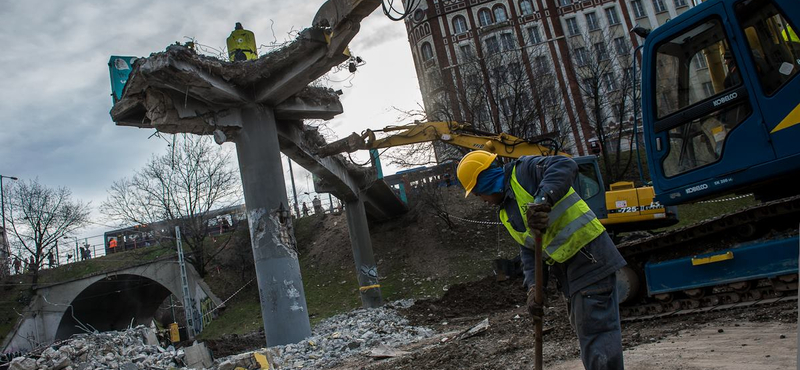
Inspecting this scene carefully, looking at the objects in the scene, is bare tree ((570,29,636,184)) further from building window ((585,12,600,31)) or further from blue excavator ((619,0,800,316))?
blue excavator ((619,0,800,316))

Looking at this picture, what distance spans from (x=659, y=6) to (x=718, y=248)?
3965 centimetres

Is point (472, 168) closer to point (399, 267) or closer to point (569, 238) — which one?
point (569, 238)

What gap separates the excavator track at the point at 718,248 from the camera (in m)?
6.24

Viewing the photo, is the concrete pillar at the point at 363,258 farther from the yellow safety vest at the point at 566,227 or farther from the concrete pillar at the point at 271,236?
the yellow safety vest at the point at 566,227

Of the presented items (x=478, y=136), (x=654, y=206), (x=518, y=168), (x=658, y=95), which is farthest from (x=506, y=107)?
(x=518, y=168)

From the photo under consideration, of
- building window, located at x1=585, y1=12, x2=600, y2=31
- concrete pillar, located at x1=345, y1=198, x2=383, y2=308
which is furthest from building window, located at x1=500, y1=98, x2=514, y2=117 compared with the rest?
building window, located at x1=585, y1=12, x2=600, y2=31

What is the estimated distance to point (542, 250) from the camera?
370cm

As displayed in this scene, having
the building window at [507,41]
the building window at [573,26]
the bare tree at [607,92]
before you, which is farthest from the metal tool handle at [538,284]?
the building window at [573,26]

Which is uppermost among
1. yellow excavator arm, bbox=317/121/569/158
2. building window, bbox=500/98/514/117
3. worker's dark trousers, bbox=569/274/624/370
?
building window, bbox=500/98/514/117

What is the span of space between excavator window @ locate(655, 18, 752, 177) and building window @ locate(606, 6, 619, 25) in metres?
36.9

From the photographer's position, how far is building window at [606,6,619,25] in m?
39.9

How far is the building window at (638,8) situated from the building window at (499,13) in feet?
32.2

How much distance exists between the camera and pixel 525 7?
3941 centimetres

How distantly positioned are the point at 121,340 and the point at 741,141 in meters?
12.9
